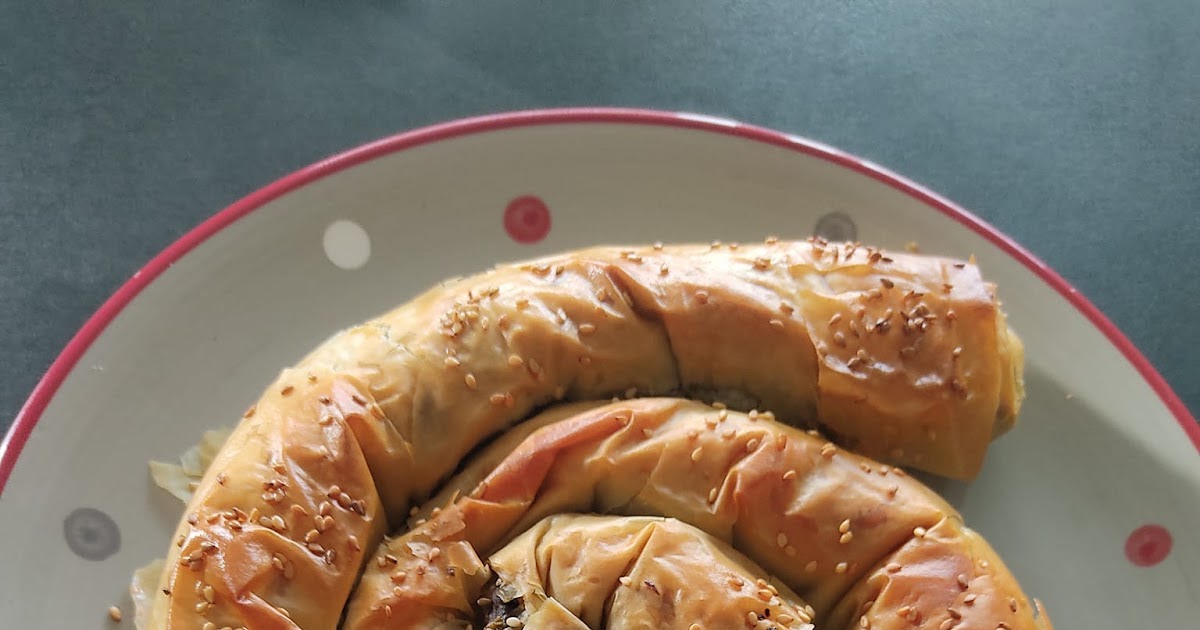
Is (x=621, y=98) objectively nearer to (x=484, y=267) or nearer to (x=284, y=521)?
(x=484, y=267)

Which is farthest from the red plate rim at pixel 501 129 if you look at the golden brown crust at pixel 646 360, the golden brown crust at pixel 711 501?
the golden brown crust at pixel 711 501

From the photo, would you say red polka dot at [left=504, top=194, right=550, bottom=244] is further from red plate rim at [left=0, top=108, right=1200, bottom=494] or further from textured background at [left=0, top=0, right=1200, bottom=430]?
textured background at [left=0, top=0, right=1200, bottom=430]

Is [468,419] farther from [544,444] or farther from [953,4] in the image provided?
[953,4]

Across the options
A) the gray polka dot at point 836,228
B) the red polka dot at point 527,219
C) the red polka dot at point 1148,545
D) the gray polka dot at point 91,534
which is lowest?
the red polka dot at point 1148,545

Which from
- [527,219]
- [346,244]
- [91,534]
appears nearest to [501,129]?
[527,219]

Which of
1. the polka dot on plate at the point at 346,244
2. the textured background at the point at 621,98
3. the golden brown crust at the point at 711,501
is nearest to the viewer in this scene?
the golden brown crust at the point at 711,501

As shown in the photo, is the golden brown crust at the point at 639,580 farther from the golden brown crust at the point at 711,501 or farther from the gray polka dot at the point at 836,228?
the gray polka dot at the point at 836,228
